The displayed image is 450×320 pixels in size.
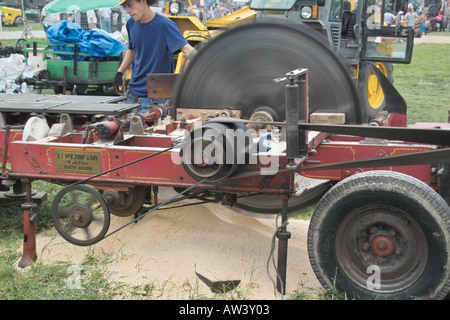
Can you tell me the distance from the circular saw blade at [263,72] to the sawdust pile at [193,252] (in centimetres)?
85

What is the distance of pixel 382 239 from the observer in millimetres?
2939

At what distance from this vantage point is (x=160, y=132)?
402cm

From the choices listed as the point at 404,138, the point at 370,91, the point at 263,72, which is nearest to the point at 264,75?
the point at 263,72

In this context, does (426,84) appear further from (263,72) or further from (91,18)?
(263,72)

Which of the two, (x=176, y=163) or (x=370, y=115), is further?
(x=370, y=115)

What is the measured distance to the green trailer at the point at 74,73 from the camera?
10.2m

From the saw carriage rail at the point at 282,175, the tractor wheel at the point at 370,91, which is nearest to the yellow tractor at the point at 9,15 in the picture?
the tractor wheel at the point at 370,91

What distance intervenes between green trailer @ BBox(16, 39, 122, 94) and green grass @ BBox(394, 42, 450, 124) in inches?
221

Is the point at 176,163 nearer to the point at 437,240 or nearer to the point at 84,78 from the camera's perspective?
the point at 437,240

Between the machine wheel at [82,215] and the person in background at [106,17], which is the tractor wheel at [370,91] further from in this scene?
the person in background at [106,17]

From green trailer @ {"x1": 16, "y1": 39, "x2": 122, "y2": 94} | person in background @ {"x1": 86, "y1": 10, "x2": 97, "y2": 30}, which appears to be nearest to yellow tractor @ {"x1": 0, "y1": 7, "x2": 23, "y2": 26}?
person in background @ {"x1": 86, "y1": 10, "x2": 97, "y2": 30}

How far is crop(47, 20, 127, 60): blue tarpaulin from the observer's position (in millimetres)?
10211

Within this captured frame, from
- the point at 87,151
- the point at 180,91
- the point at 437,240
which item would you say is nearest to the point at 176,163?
the point at 87,151

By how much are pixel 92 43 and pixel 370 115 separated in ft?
18.7
